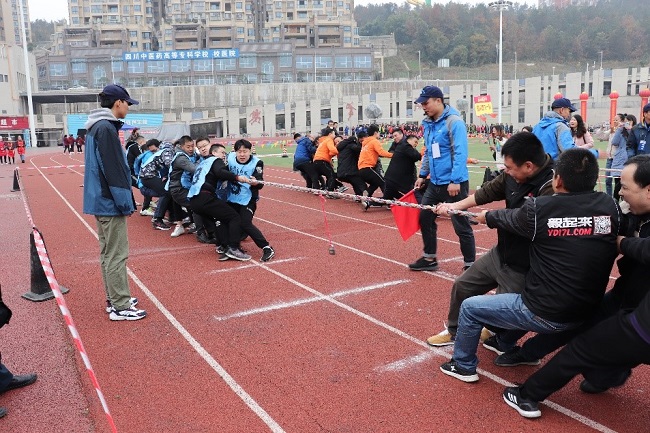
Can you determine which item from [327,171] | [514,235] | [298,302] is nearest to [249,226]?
[298,302]

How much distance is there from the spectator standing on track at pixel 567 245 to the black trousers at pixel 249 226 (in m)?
4.74

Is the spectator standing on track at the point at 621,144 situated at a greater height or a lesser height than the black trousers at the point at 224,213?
greater

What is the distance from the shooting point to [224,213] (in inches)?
314

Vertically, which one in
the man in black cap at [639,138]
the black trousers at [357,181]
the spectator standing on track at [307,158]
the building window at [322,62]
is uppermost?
the building window at [322,62]

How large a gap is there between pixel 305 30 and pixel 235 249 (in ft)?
346

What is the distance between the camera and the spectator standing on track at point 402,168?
1080cm

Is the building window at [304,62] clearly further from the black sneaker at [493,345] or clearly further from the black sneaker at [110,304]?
the black sneaker at [493,345]

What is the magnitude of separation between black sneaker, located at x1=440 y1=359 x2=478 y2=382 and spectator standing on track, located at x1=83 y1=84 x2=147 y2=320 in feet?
9.97

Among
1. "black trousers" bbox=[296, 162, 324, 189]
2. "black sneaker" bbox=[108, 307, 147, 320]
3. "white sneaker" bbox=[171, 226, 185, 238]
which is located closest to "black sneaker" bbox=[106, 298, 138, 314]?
"black sneaker" bbox=[108, 307, 147, 320]

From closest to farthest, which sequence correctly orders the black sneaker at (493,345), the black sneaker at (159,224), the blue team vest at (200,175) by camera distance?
the black sneaker at (493,345), the blue team vest at (200,175), the black sneaker at (159,224)

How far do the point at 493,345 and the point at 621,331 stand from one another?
160 centimetres

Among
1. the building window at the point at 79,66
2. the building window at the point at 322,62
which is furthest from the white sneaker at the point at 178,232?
the building window at the point at 79,66

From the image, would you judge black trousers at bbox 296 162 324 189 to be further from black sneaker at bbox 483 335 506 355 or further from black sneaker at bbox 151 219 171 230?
black sneaker at bbox 483 335 506 355

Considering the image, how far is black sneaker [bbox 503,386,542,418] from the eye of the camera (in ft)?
11.9
